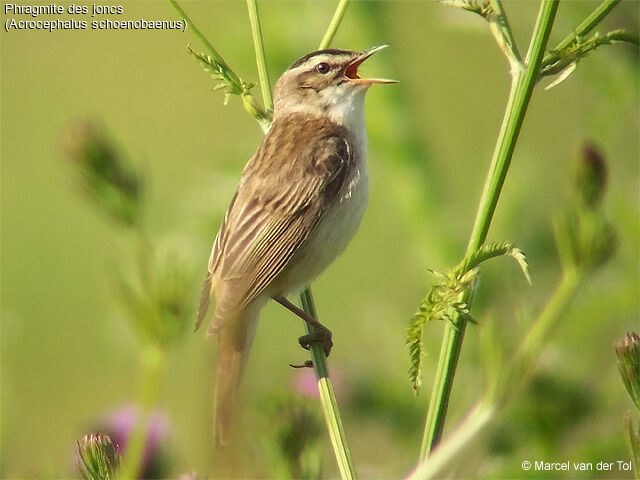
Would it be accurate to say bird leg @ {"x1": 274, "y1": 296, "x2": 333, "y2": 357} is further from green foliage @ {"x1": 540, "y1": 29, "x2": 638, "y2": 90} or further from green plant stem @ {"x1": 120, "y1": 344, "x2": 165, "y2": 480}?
green foliage @ {"x1": 540, "y1": 29, "x2": 638, "y2": 90}

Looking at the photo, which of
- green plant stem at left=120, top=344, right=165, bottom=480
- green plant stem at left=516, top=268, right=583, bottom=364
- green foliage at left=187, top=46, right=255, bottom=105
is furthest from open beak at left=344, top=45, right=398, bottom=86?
green plant stem at left=120, top=344, right=165, bottom=480

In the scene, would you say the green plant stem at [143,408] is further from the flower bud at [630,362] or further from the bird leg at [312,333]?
the flower bud at [630,362]

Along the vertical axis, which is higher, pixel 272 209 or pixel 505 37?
pixel 272 209

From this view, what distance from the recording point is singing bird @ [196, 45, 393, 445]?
11.4ft

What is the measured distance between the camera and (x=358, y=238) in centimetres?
906

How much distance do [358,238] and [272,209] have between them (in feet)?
17.7

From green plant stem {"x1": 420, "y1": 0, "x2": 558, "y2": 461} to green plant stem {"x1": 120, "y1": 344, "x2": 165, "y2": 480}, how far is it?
0.58m

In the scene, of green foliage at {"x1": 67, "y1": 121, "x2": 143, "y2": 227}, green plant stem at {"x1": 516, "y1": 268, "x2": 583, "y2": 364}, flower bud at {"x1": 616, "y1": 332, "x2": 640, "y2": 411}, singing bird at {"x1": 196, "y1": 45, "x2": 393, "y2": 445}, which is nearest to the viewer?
flower bud at {"x1": 616, "y1": 332, "x2": 640, "y2": 411}

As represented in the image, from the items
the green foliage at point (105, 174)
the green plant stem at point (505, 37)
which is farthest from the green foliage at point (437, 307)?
the green foliage at point (105, 174)

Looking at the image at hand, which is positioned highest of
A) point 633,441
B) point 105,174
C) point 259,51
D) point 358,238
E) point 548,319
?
point 358,238

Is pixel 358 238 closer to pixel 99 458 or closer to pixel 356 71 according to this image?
pixel 356 71

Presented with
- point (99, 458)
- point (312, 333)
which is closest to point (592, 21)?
point (312, 333)

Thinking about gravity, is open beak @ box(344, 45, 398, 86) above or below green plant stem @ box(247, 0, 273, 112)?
above

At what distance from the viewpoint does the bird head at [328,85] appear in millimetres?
4141
